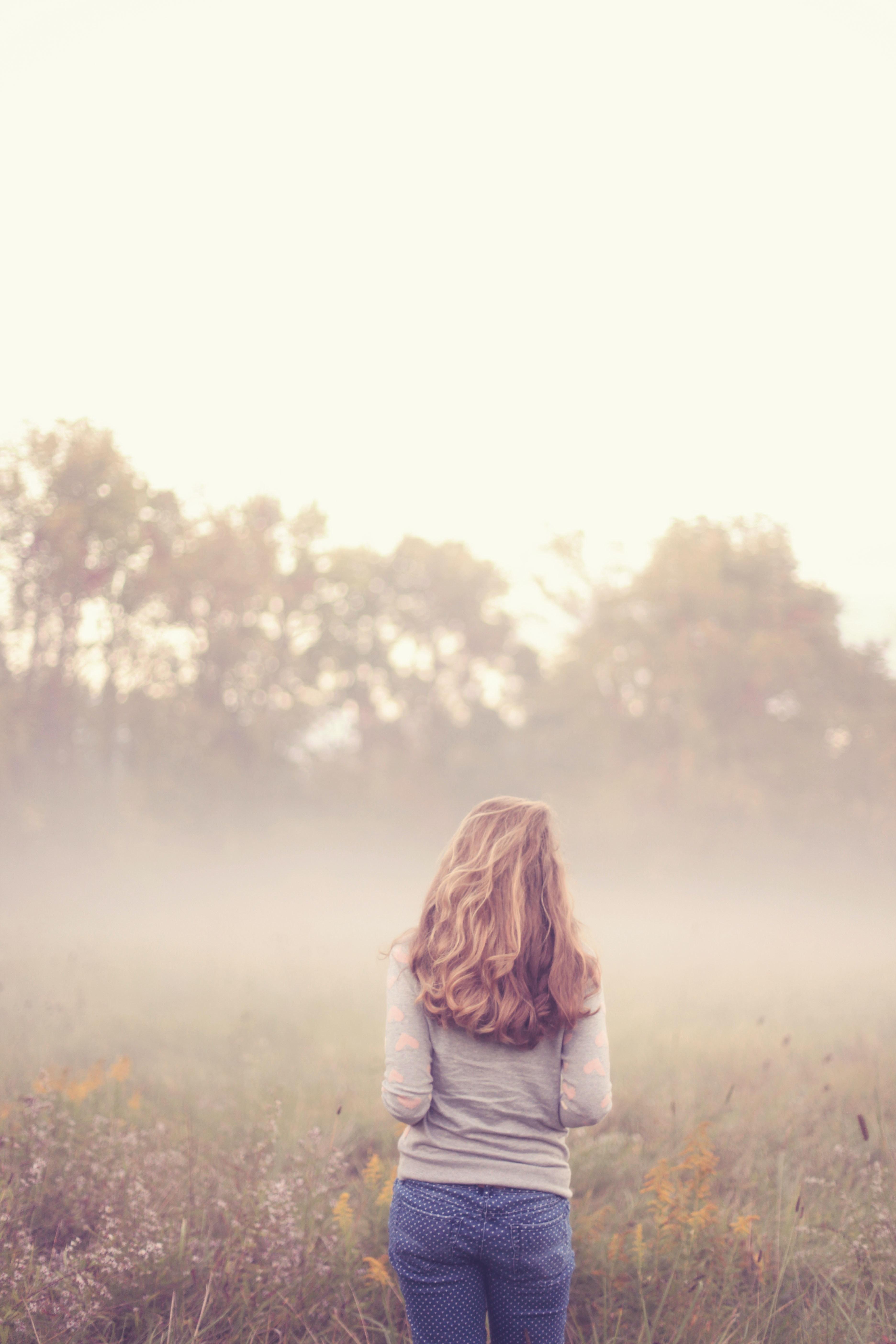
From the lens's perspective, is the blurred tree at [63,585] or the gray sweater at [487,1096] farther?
the blurred tree at [63,585]

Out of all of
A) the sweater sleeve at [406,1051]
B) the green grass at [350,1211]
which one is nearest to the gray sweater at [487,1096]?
the sweater sleeve at [406,1051]

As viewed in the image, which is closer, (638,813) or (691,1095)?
(691,1095)

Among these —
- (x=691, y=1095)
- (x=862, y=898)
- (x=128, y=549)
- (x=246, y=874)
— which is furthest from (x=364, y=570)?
(x=691, y=1095)

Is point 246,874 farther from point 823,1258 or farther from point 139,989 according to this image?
point 823,1258

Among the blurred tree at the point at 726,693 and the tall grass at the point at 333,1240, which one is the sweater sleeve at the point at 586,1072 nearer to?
the tall grass at the point at 333,1240

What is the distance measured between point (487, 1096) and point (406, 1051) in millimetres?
248

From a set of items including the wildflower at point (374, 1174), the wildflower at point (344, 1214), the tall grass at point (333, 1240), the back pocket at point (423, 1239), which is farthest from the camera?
the wildflower at point (374, 1174)

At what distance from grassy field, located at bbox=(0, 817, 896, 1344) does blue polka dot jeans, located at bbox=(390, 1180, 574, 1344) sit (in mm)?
1015

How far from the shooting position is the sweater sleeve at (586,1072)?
85.9 inches

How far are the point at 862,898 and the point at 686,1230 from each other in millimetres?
24557

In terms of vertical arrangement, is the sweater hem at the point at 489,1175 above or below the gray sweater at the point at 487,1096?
below

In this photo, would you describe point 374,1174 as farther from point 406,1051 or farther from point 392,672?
point 392,672

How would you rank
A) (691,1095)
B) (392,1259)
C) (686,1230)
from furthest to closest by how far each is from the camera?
(691,1095) < (686,1230) < (392,1259)

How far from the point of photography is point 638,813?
2728 centimetres
